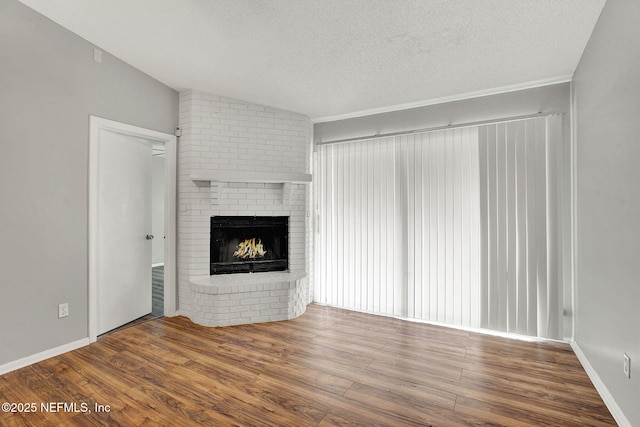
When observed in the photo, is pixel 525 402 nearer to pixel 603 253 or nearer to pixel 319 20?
pixel 603 253

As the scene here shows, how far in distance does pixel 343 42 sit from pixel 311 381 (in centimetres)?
262

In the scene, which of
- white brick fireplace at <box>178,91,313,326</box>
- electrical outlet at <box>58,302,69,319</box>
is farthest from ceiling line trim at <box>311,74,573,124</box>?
electrical outlet at <box>58,302,69,319</box>

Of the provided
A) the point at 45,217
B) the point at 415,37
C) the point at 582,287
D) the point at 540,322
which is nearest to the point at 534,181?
the point at 582,287

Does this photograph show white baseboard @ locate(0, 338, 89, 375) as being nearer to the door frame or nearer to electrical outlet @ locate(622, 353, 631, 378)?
the door frame

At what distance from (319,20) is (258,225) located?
2453 millimetres

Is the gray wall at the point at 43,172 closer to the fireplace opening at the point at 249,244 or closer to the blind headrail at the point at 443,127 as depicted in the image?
the fireplace opening at the point at 249,244

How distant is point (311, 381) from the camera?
227 centimetres

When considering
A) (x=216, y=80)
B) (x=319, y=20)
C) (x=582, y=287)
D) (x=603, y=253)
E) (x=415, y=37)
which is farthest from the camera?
(x=216, y=80)

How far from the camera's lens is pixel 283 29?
2.35 meters

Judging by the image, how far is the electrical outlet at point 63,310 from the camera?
271 cm

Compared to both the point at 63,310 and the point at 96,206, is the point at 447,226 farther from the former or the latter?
the point at 63,310

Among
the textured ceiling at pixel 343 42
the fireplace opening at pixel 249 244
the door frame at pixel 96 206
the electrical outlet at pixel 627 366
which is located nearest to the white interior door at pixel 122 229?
the door frame at pixel 96 206

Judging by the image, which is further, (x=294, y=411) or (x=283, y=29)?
(x=283, y=29)

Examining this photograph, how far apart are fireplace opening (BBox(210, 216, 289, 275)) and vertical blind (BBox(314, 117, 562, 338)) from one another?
1.82 ft
